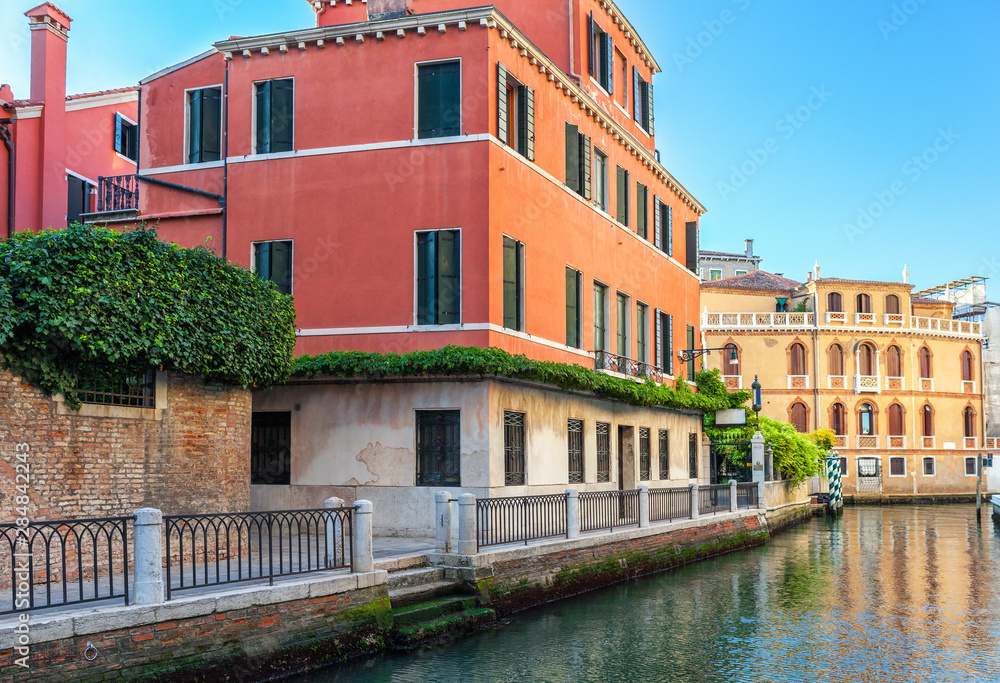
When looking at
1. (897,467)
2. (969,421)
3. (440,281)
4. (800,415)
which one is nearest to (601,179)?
(440,281)

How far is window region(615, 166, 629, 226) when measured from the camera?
2344cm

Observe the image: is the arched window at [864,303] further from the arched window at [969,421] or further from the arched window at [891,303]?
the arched window at [969,421]

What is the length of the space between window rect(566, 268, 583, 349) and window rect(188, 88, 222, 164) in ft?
24.5

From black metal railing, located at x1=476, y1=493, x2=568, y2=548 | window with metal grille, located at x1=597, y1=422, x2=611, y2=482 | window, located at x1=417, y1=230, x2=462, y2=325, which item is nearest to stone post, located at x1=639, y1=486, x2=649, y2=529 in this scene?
window with metal grille, located at x1=597, y1=422, x2=611, y2=482

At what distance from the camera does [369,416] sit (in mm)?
17062

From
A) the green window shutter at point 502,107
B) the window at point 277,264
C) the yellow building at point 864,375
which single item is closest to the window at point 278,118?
the window at point 277,264

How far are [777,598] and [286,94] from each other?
12.8 m

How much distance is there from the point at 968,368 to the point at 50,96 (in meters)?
50.6

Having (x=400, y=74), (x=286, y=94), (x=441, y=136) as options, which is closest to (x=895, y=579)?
(x=441, y=136)

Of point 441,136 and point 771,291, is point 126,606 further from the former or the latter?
point 771,291

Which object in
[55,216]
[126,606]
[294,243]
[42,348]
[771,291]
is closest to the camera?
[126,606]

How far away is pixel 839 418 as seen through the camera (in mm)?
53062

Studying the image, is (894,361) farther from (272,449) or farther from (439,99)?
(272,449)

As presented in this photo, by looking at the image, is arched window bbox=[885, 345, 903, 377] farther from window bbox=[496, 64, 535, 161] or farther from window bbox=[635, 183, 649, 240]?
window bbox=[496, 64, 535, 161]
